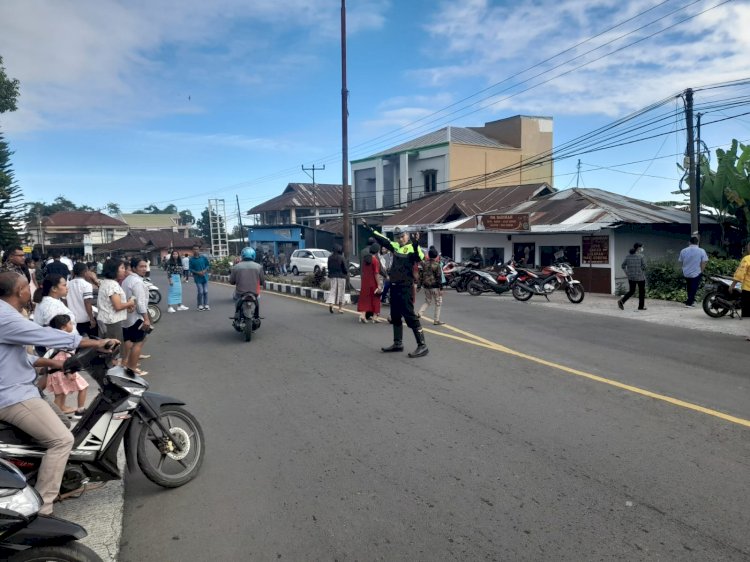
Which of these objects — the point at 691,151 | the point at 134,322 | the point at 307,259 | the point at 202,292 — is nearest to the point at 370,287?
the point at 134,322

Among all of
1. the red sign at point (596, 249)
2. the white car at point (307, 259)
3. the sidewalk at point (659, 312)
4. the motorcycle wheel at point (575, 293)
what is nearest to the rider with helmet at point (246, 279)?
the sidewalk at point (659, 312)

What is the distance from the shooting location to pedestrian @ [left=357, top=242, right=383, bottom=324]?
11.5 m

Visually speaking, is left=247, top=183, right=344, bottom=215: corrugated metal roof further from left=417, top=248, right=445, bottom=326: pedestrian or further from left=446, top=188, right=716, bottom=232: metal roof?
left=417, top=248, right=445, bottom=326: pedestrian

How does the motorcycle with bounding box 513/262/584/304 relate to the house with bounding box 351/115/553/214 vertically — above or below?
below

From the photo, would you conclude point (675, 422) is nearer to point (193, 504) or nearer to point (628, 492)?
point (628, 492)

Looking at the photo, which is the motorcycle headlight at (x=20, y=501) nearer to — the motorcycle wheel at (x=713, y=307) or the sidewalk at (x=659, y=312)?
the sidewalk at (x=659, y=312)

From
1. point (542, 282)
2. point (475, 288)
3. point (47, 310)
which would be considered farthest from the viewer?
point (475, 288)

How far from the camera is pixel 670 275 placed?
16297 mm

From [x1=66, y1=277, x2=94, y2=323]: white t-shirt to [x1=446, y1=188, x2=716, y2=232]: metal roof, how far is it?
581 inches

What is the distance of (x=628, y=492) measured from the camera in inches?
151

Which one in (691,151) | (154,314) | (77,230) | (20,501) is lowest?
(154,314)

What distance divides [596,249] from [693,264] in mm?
5088

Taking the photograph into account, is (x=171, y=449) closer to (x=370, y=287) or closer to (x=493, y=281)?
(x=370, y=287)

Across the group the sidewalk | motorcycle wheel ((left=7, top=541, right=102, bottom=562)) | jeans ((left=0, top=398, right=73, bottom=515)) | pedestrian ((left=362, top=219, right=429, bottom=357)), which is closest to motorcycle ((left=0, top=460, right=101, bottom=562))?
Result: motorcycle wheel ((left=7, top=541, right=102, bottom=562))
